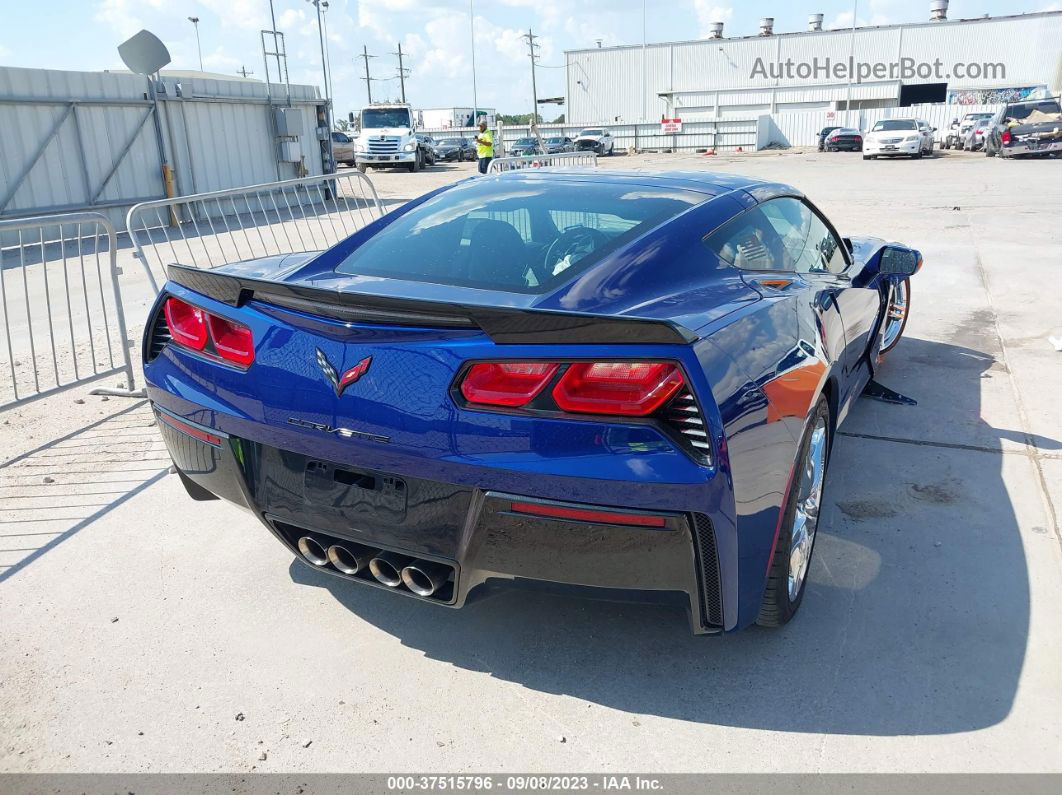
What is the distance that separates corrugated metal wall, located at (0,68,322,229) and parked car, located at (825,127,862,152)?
94.7 ft

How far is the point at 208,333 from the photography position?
2.75 meters

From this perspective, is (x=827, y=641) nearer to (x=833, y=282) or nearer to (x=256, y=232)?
(x=833, y=282)

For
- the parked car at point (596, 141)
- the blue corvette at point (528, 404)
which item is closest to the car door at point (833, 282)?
the blue corvette at point (528, 404)

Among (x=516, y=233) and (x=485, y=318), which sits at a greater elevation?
(x=516, y=233)

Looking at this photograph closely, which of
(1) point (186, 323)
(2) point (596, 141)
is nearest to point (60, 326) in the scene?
(1) point (186, 323)

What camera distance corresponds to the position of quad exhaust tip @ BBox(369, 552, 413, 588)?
8.04 feet

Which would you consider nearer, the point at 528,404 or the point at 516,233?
the point at 528,404

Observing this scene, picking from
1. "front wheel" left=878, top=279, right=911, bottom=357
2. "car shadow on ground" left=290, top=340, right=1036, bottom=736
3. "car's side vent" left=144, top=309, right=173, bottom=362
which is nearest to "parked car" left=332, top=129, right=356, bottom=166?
"front wheel" left=878, top=279, right=911, bottom=357

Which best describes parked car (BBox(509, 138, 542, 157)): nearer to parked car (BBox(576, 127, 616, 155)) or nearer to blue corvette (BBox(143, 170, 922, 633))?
parked car (BBox(576, 127, 616, 155))

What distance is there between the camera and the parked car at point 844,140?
38906 millimetres

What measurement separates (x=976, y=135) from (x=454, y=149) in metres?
23.6

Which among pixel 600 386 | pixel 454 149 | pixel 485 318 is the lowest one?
pixel 600 386

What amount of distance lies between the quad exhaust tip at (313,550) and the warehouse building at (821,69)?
189ft

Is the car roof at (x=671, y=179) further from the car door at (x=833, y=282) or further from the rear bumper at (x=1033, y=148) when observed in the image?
the rear bumper at (x=1033, y=148)
